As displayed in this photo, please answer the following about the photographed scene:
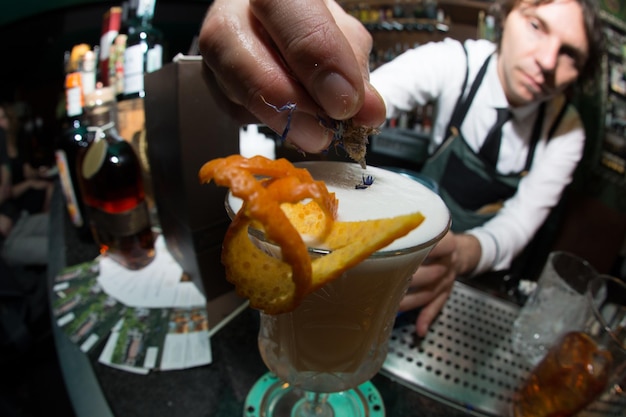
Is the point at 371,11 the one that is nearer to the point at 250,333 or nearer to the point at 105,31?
the point at 105,31

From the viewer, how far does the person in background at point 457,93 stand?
0.50 meters

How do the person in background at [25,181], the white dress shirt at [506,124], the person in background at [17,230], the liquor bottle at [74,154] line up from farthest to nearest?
the person in background at [25,181] < the person in background at [17,230] < the white dress shirt at [506,124] < the liquor bottle at [74,154]

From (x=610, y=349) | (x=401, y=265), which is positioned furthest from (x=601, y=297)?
(x=401, y=265)

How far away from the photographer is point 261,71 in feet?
1.73

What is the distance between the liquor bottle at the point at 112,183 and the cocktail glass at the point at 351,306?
589mm

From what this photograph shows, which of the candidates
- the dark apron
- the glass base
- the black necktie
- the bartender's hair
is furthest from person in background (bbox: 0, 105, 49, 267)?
the bartender's hair

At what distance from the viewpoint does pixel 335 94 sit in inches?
19.4

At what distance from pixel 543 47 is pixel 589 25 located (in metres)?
0.20

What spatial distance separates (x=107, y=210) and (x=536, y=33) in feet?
5.06

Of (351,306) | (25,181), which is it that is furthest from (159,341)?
(25,181)

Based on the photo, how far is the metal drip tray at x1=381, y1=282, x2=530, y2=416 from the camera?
30.3 inches

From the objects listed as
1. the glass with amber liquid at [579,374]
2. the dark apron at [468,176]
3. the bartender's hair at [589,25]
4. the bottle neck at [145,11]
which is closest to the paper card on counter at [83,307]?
the bottle neck at [145,11]

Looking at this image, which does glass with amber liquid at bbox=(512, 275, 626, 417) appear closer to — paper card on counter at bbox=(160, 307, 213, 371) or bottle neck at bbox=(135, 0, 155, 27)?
paper card on counter at bbox=(160, 307, 213, 371)

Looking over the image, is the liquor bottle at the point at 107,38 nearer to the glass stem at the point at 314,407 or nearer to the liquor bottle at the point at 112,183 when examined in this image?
the liquor bottle at the point at 112,183
